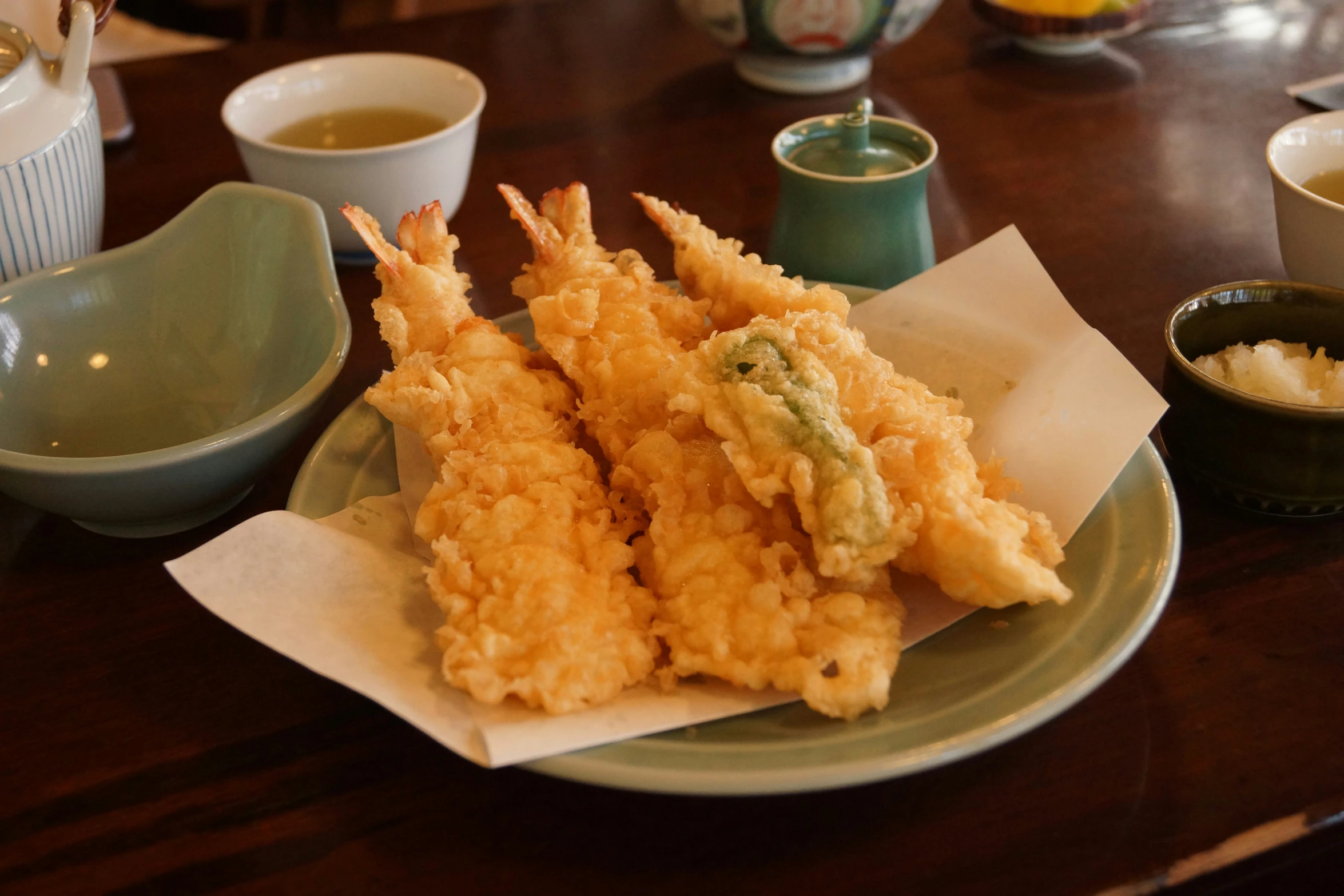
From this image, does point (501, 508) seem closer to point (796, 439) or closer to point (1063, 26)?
point (796, 439)

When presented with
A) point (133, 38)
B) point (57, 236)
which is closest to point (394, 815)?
point (57, 236)

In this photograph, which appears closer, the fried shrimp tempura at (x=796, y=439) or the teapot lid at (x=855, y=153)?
the fried shrimp tempura at (x=796, y=439)

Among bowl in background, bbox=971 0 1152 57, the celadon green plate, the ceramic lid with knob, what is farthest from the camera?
bowl in background, bbox=971 0 1152 57

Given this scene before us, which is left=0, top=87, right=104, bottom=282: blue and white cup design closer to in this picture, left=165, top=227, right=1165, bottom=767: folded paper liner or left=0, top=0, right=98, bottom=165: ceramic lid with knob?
left=0, top=0, right=98, bottom=165: ceramic lid with knob

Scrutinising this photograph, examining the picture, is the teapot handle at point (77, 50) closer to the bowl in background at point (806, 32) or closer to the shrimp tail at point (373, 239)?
the shrimp tail at point (373, 239)

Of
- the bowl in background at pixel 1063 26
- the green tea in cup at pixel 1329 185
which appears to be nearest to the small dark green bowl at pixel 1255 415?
the green tea in cup at pixel 1329 185

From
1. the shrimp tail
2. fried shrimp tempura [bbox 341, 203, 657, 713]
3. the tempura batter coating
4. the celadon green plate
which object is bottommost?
the celadon green plate

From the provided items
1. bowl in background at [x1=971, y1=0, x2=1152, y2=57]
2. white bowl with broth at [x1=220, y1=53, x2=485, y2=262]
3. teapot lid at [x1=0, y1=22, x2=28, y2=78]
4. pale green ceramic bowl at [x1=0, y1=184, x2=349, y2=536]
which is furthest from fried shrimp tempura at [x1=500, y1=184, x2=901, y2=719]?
bowl in background at [x1=971, y1=0, x2=1152, y2=57]
